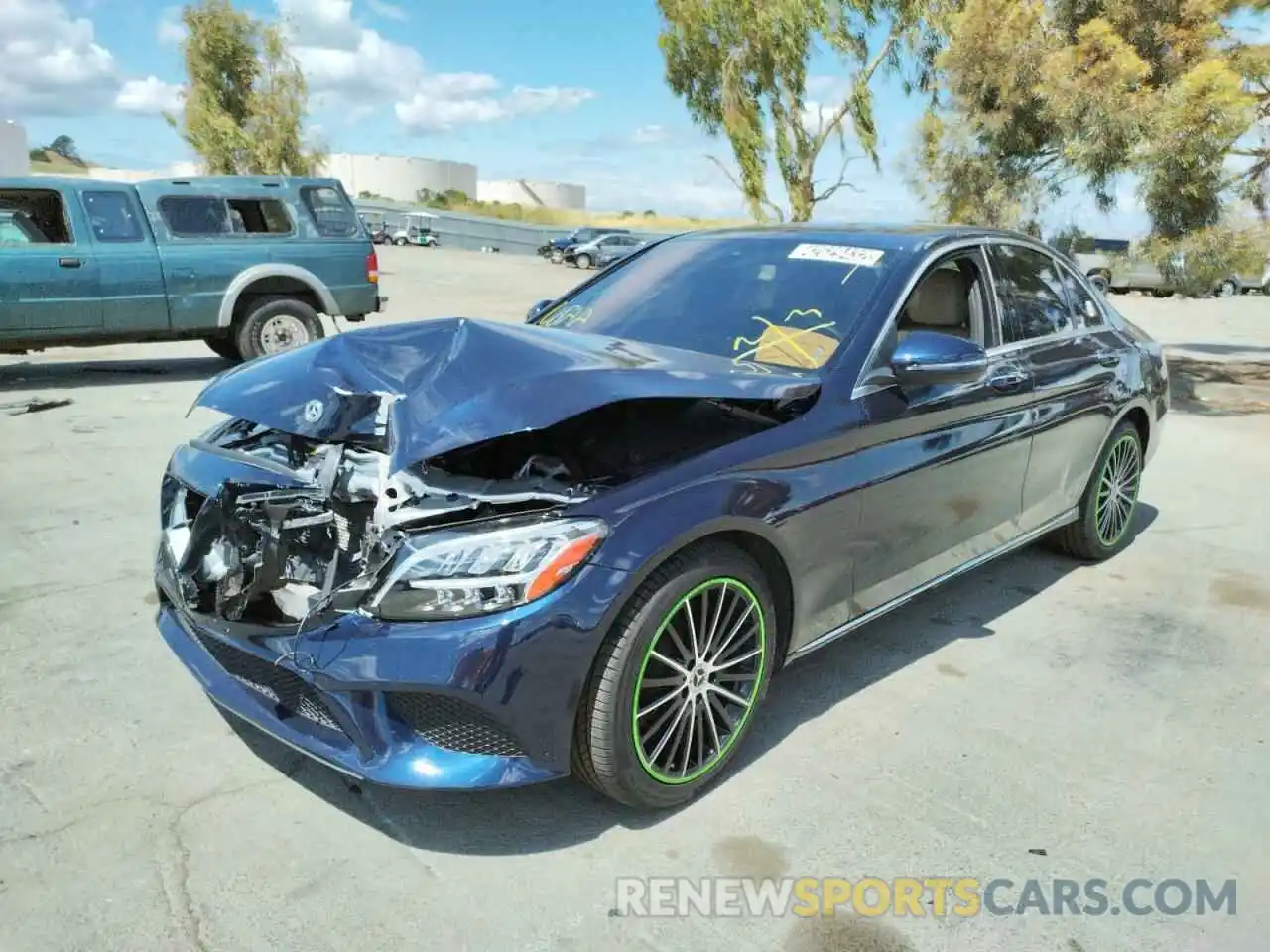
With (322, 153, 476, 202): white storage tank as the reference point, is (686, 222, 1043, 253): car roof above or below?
below

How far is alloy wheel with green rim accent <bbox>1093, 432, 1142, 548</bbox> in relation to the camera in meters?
5.29

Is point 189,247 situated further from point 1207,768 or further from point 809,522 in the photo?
point 1207,768

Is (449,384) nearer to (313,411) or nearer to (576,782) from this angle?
(313,411)

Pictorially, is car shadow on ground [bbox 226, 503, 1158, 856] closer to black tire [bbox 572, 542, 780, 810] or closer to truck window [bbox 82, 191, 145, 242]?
black tire [bbox 572, 542, 780, 810]

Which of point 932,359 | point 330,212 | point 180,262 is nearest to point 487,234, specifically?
point 330,212

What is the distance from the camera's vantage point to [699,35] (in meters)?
16.3

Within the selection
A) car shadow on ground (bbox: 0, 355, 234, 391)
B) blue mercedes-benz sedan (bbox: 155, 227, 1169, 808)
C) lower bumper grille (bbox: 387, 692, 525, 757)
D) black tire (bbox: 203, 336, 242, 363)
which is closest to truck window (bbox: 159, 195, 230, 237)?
black tire (bbox: 203, 336, 242, 363)

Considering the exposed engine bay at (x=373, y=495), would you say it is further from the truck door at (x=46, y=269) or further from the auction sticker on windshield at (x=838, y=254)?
the truck door at (x=46, y=269)

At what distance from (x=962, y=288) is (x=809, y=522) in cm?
169

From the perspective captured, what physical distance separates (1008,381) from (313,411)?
2.82 meters

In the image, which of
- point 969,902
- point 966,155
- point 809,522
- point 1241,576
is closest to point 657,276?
point 809,522

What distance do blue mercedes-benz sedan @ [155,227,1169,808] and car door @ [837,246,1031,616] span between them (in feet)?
0.05

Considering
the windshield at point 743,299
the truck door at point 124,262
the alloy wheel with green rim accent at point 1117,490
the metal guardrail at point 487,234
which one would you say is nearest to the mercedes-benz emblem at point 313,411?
the windshield at point 743,299

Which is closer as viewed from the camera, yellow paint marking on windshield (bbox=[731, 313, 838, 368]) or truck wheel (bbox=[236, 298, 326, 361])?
yellow paint marking on windshield (bbox=[731, 313, 838, 368])
